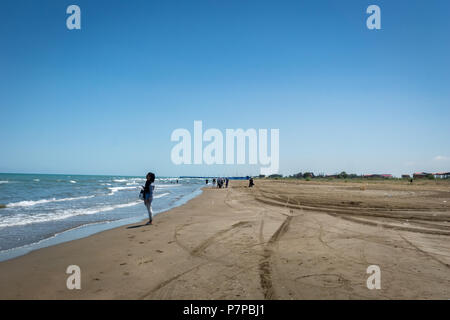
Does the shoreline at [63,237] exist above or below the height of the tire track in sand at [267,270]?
below

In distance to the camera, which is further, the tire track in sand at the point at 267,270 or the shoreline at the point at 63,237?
the shoreline at the point at 63,237

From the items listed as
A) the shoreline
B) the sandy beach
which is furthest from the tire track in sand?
the shoreline

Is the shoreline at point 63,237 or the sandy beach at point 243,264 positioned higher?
the sandy beach at point 243,264

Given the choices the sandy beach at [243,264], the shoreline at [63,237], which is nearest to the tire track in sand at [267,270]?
the sandy beach at [243,264]

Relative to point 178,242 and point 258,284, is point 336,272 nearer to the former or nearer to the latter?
point 258,284

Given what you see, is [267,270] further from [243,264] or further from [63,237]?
[63,237]

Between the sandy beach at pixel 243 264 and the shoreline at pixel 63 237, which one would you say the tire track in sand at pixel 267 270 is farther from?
the shoreline at pixel 63 237

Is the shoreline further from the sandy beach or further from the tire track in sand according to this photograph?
the tire track in sand

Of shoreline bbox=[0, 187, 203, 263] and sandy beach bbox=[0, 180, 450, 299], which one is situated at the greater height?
sandy beach bbox=[0, 180, 450, 299]

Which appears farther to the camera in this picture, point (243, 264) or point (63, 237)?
point (63, 237)

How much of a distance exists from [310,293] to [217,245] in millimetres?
3401

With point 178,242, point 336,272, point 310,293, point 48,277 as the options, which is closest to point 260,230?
point 178,242

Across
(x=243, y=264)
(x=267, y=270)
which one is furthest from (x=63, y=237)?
(x=267, y=270)

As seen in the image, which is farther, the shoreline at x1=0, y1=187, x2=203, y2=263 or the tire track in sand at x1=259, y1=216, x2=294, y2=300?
the shoreline at x1=0, y1=187, x2=203, y2=263
